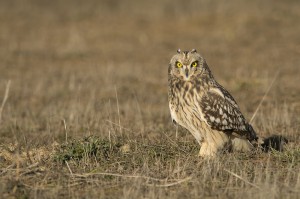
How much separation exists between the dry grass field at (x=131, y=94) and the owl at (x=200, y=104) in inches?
11.9

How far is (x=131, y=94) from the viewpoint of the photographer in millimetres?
13375

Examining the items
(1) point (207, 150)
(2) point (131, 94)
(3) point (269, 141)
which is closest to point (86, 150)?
(1) point (207, 150)

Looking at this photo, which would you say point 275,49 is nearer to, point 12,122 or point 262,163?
point 12,122

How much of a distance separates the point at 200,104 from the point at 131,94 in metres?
6.03

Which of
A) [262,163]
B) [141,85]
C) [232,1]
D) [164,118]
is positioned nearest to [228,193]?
[262,163]

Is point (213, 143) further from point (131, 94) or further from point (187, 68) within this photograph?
point (131, 94)

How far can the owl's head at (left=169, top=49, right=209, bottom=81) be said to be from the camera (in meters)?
7.46

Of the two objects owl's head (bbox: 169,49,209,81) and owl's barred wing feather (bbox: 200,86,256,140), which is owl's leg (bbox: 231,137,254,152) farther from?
owl's head (bbox: 169,49,209,81)

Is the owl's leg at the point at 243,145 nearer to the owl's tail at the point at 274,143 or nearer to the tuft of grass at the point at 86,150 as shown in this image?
the owl's tail at the point at 274,143

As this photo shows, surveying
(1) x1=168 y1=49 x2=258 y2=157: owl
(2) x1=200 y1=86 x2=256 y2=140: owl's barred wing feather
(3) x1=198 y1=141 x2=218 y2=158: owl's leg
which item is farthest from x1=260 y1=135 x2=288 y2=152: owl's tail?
(3) x1=198 y1=141 x2=218 y2=158: owl's leg

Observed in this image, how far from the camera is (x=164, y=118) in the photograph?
1084 cm

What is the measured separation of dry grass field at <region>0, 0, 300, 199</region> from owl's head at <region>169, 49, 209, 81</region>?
0.86 m

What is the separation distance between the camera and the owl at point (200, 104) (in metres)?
7.43

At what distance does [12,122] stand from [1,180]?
4502 mm
